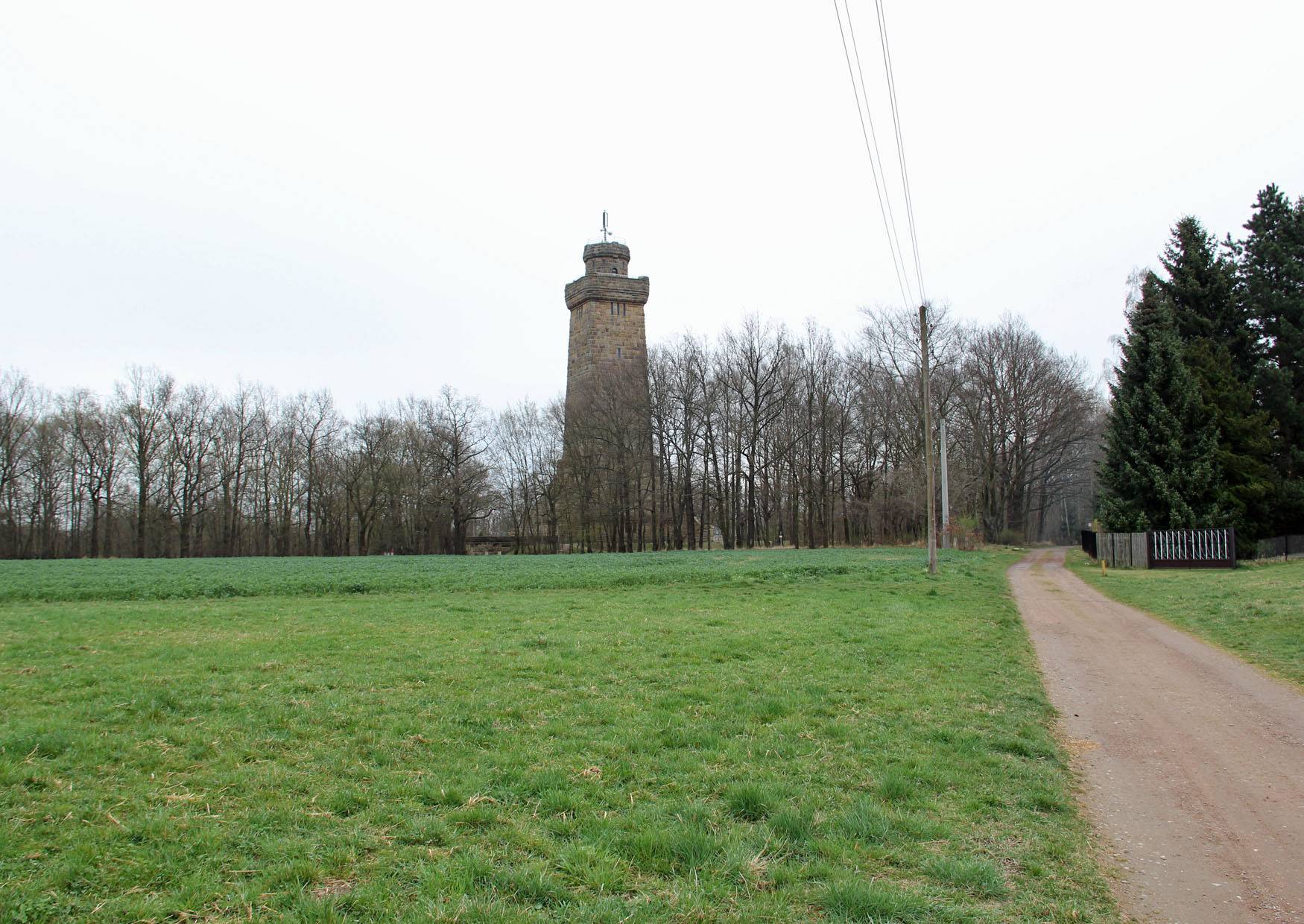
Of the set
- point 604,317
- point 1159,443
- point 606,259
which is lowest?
point 1159,443

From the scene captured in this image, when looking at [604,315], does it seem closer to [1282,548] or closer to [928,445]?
[928,445]

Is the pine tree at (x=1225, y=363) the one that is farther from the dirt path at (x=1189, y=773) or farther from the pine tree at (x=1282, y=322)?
the dirt path at (x=1189, y=773)

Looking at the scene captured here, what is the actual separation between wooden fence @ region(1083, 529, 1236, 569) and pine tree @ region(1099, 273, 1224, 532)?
1.11 m

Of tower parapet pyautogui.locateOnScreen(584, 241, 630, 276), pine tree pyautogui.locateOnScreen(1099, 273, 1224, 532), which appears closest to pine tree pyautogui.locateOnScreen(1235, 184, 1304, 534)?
pine tree pyautogui.locateOnScreen(1099, 273, 1224, 532)

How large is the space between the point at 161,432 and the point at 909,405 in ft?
200

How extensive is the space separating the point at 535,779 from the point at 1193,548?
34286 mm

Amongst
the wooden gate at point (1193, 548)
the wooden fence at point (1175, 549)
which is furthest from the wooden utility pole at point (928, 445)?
the wooden gate at point (1193, 548)

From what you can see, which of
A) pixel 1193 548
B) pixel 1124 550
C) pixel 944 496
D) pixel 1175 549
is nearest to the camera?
pixel 1193 548

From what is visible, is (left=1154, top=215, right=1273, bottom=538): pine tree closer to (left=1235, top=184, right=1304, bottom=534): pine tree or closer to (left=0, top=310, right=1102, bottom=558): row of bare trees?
(left=1235, top=184, right=1304, bottom=534): pine tree

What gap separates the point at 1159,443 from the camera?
114 feet

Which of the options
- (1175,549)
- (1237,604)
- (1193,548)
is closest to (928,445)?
(1237,604)

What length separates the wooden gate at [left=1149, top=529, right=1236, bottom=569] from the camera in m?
31.0

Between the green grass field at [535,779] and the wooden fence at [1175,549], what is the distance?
23.8m

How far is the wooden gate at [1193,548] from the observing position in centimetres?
3100
